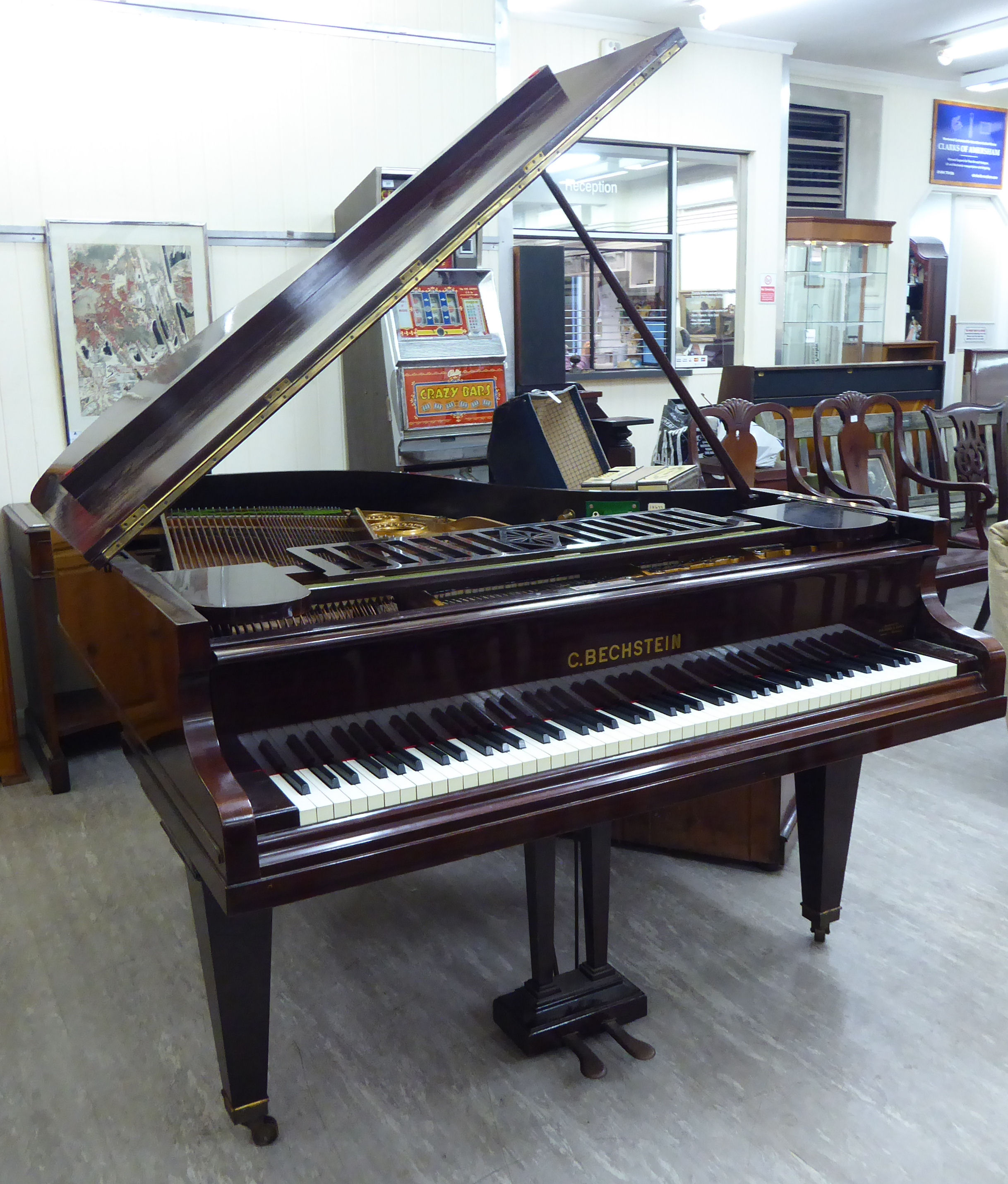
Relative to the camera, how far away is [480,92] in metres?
4.57

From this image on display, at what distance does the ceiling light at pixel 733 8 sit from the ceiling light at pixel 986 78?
122 inches

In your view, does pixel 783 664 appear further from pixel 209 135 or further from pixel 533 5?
pixel 533 5

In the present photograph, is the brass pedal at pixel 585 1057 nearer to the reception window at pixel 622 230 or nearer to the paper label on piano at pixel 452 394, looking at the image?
the paper label on piano at pixel 452 394

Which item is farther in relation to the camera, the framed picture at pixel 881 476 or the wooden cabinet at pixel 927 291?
the wooden cabinet at pixel 927 291

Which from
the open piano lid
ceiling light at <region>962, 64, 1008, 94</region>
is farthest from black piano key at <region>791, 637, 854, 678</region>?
ceiling light at <region>962, 64, 1008, 94</region>

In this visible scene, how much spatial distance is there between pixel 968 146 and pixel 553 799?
33.8 feet

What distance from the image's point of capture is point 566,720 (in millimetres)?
1645

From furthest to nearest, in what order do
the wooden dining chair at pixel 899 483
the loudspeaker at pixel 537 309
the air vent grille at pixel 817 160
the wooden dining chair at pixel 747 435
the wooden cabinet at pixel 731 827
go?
the air vent grille at pixel 817 160
the loudspeaker at pixel 537 309
the wooden dining chair at pixel 747 435
the wooden dining chair at pixel 899 483
the wooden cabinet at pixel 731 827

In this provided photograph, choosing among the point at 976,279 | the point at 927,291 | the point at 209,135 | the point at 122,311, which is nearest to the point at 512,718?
the point at 122,311

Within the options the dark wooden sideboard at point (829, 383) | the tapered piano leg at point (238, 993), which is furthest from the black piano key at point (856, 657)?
the dark wooden sideboard at point (829, 383)

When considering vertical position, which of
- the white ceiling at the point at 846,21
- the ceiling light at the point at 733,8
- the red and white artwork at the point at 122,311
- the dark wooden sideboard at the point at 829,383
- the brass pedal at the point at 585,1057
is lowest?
the brass pedal at the point at 585,1057

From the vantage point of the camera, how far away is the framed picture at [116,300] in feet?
12.6

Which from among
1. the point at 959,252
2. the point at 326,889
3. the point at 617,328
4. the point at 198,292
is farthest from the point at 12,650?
the point at 959,252

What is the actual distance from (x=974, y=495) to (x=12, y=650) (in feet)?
13.6
